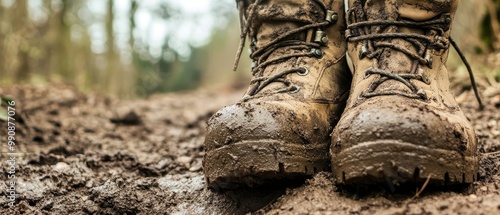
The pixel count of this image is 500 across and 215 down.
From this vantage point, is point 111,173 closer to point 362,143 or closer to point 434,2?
point 362,143

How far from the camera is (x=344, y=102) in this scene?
1909mm

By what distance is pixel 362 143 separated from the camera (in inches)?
54.2

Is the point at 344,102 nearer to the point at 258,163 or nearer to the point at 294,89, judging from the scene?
the point at 294,89

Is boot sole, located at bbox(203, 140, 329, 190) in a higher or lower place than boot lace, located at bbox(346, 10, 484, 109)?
lower

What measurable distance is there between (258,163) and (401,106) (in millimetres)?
443

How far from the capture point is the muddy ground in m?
1.41

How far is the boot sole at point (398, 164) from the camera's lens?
1325 millimetres

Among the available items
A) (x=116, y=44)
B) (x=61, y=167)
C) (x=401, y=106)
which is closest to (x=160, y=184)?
(x=61, y=167)

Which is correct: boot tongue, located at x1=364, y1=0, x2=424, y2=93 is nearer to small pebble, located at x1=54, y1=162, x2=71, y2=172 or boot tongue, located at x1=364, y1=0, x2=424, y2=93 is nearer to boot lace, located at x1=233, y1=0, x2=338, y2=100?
boot lace, located at x1=233, y1=0, x2=338, y2=100

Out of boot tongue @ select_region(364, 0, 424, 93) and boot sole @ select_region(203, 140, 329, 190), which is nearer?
boot sole @ select_region(203, 140, 329, 190)

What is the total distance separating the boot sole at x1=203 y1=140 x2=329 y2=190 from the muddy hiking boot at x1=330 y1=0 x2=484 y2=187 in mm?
122

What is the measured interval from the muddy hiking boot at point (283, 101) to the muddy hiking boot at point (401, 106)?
12 cm

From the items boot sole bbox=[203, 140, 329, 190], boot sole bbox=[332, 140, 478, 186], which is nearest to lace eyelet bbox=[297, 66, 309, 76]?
boot sole bbox=[203, 140, 329, 190]

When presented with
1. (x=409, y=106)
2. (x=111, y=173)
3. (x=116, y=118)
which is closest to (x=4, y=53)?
(x=116, y=118)
